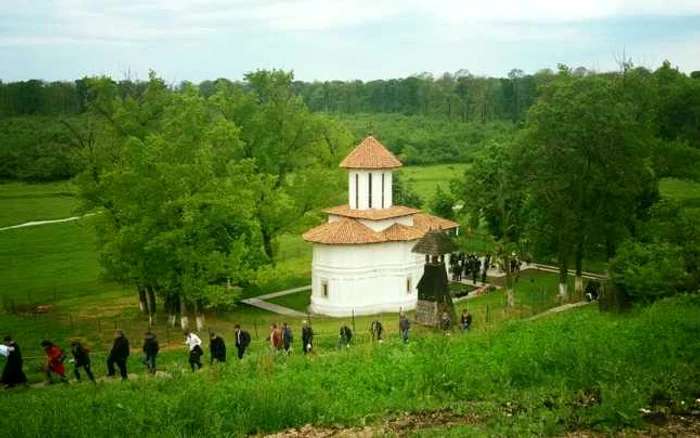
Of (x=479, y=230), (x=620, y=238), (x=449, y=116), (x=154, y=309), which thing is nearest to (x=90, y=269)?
(x=154, y=309)

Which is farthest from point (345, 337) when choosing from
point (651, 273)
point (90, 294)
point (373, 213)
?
point (90, 294)

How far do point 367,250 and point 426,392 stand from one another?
21220mm

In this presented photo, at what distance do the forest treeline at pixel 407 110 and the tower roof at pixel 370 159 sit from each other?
9627mm

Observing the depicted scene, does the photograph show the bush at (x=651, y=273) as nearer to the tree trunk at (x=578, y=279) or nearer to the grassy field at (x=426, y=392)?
the grassy field at (x=426, y=392)

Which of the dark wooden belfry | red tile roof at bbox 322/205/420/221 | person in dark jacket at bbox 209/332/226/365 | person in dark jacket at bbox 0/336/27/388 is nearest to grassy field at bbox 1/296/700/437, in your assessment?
person in dark jacket at bbox 0/336/27/388

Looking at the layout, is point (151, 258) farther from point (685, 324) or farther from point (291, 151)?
point (685, 324)

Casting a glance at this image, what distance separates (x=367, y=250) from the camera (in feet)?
121

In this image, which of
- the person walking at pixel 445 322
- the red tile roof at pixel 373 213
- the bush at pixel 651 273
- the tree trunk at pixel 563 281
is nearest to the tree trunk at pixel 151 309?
the red tile roof at pixel 373 213

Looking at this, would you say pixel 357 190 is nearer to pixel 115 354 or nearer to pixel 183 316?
pixel 183 316

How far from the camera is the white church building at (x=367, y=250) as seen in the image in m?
36.6

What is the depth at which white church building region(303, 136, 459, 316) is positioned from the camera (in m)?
36.6

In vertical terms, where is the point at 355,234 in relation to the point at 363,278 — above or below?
above

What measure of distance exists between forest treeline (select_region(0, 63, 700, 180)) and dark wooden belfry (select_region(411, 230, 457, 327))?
1410 cm

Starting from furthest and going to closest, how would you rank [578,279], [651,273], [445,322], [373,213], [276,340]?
[373,213] → [578,279] → [445,322] → [651,273] → [276,340]
